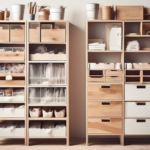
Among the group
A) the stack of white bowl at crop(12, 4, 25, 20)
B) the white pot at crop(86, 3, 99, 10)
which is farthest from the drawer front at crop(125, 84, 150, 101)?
the stack of white bowl at crop(12, 4, 25, 20)

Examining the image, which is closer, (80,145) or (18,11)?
(18,11)

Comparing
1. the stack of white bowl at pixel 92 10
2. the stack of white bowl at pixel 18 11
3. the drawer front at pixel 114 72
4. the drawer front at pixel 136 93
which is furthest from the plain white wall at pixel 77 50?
the drawer front at pixel 136 93

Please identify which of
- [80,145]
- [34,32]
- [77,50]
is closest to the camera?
[34,32]

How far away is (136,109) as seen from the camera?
11.4ft

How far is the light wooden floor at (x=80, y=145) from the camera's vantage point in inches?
134

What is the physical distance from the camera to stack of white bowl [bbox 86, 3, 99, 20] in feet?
11.4

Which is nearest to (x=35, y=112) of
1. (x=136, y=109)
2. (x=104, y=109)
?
(x=104, y=109)

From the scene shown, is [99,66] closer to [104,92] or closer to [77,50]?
[104,92]

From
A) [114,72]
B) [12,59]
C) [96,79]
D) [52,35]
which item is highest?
[52,35]

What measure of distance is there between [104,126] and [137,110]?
53 cm

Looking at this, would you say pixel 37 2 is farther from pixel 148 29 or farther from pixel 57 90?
pixel 148 29

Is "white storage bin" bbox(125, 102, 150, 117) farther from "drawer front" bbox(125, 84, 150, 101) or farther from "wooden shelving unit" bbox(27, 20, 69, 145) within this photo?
"wooden shelving unit" bbox(27, 20, 69, 145)

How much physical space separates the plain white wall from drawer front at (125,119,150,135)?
30.1 inches

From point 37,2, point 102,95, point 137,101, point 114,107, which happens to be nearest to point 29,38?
point 37,2
